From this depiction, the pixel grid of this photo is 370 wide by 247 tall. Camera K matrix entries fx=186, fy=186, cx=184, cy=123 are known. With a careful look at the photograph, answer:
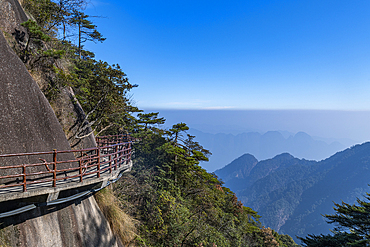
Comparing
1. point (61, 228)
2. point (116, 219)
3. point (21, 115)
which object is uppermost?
point (21, 115)

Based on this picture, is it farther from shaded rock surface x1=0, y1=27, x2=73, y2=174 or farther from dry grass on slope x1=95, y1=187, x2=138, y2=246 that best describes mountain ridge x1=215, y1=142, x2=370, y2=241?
shaded rock surface x1=0, y1=27, x2=73, y2=174

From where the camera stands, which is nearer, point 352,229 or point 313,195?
point 352,229

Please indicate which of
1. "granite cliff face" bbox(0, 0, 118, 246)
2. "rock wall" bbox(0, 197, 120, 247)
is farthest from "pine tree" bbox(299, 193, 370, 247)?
"granite cliff face" bbox(0, 0, 118, 246)

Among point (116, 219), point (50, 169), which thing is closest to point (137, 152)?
point (116, 219)

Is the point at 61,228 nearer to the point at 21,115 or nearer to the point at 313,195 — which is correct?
the point at 21,115

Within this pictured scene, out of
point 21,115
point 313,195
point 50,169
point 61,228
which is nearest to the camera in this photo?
point 61,228

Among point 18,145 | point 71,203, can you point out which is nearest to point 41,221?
point 71,203

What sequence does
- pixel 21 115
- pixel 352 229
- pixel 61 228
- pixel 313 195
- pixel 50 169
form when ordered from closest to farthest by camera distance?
pixel 61 228 < pixel 21 115 < pixel 50 169 < pixel 352 229 < pixel 313 195
